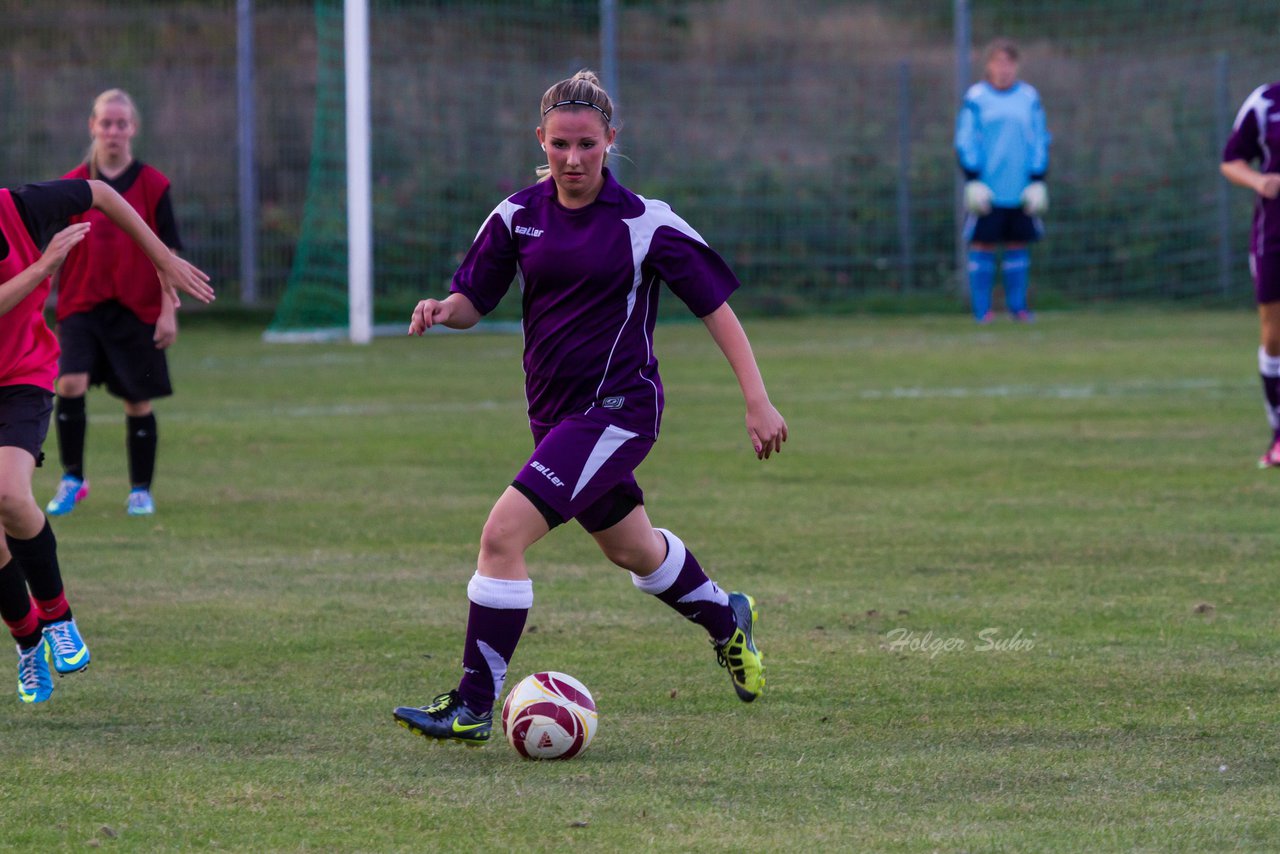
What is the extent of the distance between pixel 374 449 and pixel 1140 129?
1463cm

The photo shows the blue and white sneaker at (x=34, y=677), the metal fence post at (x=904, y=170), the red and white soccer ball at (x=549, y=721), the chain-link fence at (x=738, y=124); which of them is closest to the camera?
the red and white soccer ball at (x=549, y=721)

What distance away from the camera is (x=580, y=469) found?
4.89m

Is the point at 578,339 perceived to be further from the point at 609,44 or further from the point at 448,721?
the point at 609,44

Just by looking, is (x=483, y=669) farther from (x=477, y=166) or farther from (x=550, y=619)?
(x=477, y=166)

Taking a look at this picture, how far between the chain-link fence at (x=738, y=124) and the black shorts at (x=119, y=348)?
1187cm

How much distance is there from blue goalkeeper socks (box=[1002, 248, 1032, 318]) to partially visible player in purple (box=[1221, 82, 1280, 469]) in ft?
32.4

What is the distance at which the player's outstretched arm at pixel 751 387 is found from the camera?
16.2ft

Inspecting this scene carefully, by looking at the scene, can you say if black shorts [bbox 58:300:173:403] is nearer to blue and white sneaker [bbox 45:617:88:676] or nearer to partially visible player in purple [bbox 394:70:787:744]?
blue and white sneaker [bbox 45:617:88:676]

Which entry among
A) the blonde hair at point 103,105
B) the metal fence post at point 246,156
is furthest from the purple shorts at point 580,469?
the metal fence post at point 246,156

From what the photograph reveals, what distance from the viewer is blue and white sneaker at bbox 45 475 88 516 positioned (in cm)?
909

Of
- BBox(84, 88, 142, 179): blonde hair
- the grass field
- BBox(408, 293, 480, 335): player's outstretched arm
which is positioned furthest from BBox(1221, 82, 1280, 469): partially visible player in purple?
BBox(408, 293, 480, 335): player's outstretched arm

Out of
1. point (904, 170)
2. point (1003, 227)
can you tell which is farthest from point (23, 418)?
point (904, 170)

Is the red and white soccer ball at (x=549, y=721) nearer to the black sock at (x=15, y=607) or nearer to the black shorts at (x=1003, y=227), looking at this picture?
the black sock at (x=15, y=607)

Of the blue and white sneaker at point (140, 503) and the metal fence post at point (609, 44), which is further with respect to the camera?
the metal fence post at point (609, 44)
